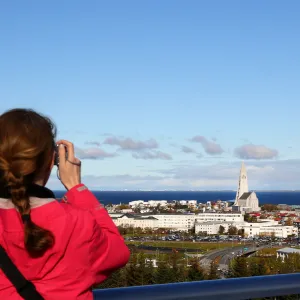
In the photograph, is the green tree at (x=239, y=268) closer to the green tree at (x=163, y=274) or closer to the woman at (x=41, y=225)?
the green tree at (x=163, y=274)

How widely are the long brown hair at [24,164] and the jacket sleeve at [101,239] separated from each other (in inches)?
4.0

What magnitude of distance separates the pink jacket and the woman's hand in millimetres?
47

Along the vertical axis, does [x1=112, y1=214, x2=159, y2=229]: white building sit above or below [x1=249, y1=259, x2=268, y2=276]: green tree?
below

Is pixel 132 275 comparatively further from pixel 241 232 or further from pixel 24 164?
pixel 241 232

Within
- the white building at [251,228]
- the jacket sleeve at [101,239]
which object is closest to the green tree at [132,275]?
the jacket sleeve at [101,239]

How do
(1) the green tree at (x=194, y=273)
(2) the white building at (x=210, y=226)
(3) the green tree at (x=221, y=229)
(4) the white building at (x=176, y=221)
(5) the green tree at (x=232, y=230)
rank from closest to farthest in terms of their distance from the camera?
1. (1) the green tree at (x=194, y=273)
2. (5) the green tree at (x=232, y=230)
3. (2) the white building at (x=210, y=226)
4. (3) the green tree at (x=221, y=229)
5. (4) the white building at (x=176, y=221)

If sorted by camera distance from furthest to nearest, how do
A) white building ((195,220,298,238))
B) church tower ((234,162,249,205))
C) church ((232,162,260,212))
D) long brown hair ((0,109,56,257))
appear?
1. church tower ((234,162,249,205))
2. church ((232,162,260,212))
3. white building ((195,220,298,238))
4. long brown hair ((0,109,56,257))

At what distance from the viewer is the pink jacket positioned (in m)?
0.99

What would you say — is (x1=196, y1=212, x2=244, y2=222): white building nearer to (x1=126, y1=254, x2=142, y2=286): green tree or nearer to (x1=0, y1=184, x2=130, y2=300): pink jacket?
(x1=126, y1=254, x2=142, y2=286): green tree

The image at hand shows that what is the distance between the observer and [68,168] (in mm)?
1127

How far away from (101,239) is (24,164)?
0.64 ft

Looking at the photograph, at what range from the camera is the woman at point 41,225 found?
38.9 inches

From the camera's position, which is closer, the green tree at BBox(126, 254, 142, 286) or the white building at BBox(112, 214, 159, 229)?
the green tree at BBox(126, 254, 142, 286)

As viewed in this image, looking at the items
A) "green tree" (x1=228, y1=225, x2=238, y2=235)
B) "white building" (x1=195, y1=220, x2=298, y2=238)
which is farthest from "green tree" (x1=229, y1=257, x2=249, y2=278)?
"green tree" (x1=228, y1=225, x2=238, y2=235)
